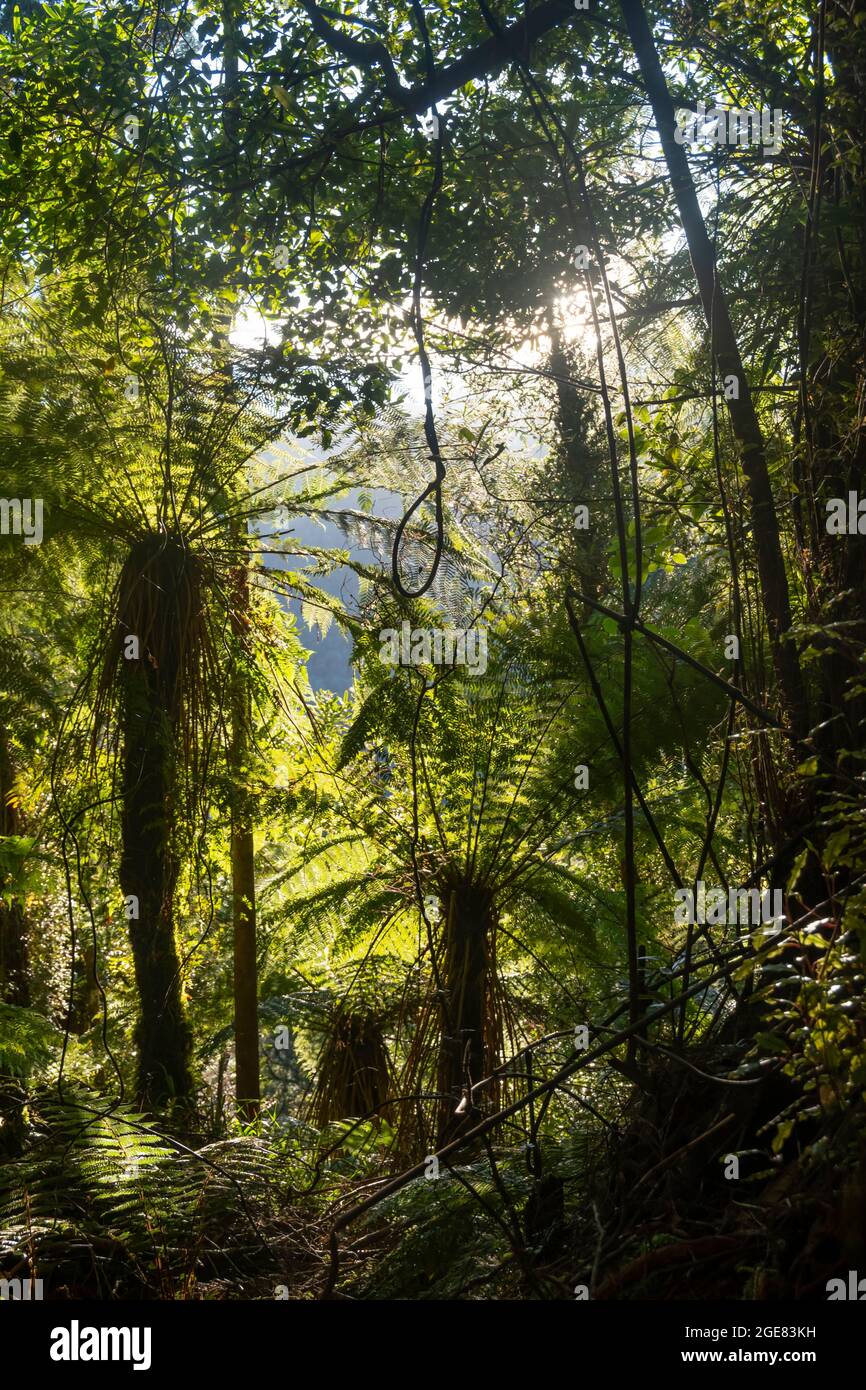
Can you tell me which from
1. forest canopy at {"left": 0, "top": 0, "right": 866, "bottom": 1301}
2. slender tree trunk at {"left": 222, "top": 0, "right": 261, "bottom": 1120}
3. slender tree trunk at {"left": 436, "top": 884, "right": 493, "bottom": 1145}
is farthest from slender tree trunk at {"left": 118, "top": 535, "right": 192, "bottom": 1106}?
slender tree trunk at {"left": 436, "top": 884, "right": 493, "bottom": 1145}

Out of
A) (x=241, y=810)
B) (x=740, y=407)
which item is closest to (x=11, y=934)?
(x=241, y=810)

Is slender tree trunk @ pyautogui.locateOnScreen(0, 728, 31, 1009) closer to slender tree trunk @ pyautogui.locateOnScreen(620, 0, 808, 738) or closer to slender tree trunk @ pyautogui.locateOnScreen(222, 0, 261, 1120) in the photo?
slender tree trunk @ pyautogui.locateOnScreen(222, 0, 261, 1120)

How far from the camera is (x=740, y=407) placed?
7.28 feet

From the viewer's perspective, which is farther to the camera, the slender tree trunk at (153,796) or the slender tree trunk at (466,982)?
the slender tree trunk at (153,796)

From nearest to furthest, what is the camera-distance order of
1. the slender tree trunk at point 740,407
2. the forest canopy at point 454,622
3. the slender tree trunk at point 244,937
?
the forest canopy at point 454,622 → the slender tree trunk at point 740,407 → the slender tree trunk at point 244,937

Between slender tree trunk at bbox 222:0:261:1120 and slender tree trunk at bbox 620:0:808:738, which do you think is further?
slender tree trunk at bbox 222:0:261:1120

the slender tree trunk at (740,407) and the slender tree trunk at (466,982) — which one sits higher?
the slender tree trunk at (740,407)

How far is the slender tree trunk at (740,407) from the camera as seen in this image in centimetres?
210

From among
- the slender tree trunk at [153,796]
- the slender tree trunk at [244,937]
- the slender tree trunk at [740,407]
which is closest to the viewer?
the slender tree trunk at [740,407]

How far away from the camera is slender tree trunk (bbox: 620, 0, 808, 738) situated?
2.10m

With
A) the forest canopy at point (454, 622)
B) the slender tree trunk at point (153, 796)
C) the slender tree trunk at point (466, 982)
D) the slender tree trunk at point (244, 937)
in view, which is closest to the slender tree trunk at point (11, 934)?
the forest canopy at point (454, 622)

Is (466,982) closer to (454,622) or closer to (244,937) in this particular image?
(454,622)

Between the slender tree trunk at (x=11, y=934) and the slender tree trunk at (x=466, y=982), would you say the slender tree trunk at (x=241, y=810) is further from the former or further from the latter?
the slender tree trunk at (x=11, y=934)
